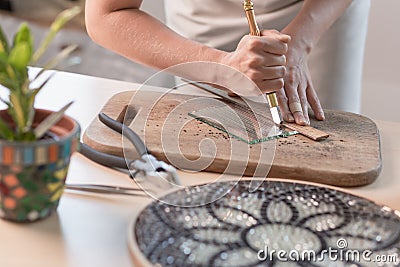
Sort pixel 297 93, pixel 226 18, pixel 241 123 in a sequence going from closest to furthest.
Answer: pixel 241 123 → pixel 297 93 → pixel 226 18

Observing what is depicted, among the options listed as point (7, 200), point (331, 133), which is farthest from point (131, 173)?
point (331, 133)

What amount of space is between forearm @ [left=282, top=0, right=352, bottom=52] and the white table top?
12.8 inches

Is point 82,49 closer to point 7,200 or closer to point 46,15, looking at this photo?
point 46,15

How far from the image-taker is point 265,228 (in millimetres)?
771

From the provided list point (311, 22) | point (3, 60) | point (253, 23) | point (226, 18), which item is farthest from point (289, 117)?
point (3, 60)

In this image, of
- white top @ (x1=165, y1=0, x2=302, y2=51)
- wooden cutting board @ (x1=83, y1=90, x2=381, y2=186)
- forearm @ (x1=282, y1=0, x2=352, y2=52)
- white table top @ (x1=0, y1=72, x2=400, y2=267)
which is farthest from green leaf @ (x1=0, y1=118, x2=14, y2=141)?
white top @ (x1=165, y1=0, x2=302, y2=51)

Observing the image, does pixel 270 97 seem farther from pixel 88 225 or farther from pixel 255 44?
pixel 88 225

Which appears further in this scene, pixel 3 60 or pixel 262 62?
pixel 262 62

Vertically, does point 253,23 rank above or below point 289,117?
above

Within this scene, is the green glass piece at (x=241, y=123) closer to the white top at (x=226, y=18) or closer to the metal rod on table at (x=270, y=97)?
the metal rod on table at (x=270, y=97)

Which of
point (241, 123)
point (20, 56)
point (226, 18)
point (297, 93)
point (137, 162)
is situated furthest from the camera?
point (226, 18)

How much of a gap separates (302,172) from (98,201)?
0.28 m

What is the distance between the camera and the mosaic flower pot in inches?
28.5

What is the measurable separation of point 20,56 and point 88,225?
21 cm
